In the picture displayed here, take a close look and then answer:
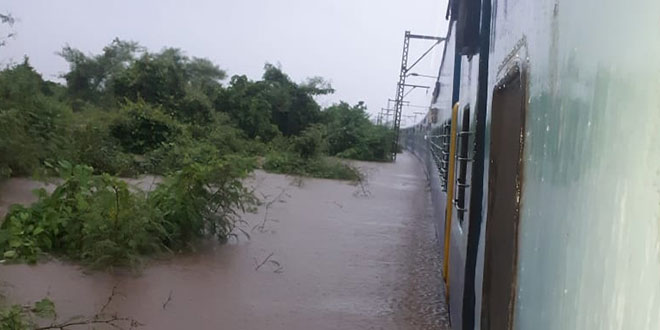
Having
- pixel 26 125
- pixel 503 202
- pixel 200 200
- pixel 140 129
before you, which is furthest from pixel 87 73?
pixel 503 202

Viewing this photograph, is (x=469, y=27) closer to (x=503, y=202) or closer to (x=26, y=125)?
(x=503, y=202)

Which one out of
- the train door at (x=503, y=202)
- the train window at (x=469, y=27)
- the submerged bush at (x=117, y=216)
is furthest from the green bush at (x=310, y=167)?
the train door at (x=503, y=202)

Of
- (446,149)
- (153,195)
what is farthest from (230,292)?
(446,149)

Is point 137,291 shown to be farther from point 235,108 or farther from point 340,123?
point 340,123

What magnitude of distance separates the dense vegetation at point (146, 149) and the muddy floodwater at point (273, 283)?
1.05 ft

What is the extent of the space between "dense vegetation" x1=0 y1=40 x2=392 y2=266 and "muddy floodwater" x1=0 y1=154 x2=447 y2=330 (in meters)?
0.32

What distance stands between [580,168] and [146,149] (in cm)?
1916

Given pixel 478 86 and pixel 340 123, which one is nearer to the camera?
pixel 478 86

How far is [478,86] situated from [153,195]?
15.7 feet

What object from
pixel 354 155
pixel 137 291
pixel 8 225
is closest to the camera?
pixel 137 291

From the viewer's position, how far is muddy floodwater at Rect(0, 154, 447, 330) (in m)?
5.18

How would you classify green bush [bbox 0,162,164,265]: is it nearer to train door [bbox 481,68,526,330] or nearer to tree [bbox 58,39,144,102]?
train door [bbox 481,68,526,330]

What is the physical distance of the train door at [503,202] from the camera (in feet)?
6.62

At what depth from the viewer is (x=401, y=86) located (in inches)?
1264
